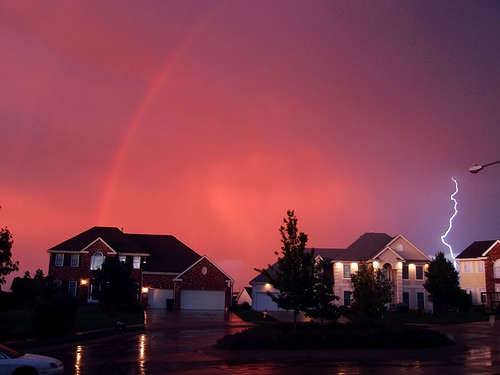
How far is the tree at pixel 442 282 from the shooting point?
5884cm

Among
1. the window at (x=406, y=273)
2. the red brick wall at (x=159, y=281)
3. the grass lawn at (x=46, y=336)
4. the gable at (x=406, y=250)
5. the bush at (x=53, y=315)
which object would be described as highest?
the gable at (x=406, y=250)

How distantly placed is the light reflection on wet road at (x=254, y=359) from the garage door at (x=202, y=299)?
30927 millimetres

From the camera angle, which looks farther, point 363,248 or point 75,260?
point 363,248

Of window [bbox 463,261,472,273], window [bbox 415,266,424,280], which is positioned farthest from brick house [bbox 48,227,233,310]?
window [bbox 463,261,472,273]

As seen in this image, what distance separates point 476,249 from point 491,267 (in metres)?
4.78

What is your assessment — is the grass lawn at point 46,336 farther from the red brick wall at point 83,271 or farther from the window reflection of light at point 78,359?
the red brick wall at point 83,271

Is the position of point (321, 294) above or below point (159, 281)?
below


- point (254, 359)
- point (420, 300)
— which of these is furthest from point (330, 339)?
point (420, 300)

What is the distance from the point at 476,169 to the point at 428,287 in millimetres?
44271

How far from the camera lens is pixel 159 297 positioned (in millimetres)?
62500

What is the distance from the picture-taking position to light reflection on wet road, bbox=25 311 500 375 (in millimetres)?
18453

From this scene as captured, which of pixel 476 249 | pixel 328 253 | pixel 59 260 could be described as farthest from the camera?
pixel 476 249

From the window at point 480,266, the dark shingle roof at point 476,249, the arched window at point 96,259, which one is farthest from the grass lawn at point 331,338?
the dark shingle roof at point 476,249

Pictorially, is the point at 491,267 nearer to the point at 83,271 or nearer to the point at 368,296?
the point at 368,296
